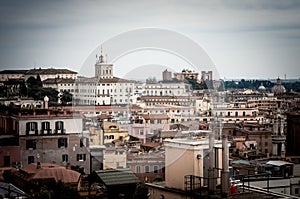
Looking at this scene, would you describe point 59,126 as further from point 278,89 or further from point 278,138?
point 278,89

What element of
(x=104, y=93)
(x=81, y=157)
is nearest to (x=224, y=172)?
(x=104, y=93)

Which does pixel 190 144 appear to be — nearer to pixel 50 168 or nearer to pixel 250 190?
pixel 250 190

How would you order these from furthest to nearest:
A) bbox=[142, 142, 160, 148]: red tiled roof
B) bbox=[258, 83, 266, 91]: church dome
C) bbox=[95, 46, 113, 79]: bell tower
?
1. bbox=[258, 83, 266, 91]: church dome
2. bbox=[142, 142, 160, 148]: red tiled roof
3. bbox=[95, 46, 113, 79]: bell tower

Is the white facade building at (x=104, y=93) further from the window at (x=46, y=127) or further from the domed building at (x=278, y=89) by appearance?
the domed building at (x=278, y=89)

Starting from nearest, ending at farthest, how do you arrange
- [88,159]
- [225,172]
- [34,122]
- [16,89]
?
[225,172]
[88,159]
[34,122]
[16,89]

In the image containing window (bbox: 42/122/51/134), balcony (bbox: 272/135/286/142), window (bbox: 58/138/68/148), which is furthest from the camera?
balcony (bbox: 272/135/286/142)

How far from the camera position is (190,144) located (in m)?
2.80

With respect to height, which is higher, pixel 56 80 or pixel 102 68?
pixel 56 80

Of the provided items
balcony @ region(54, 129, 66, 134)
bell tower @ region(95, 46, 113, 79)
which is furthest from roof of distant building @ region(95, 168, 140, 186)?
balcony @ region(54, 129, 66, 134)

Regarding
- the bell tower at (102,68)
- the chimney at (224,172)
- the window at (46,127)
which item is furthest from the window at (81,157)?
the chimney at (224,172)

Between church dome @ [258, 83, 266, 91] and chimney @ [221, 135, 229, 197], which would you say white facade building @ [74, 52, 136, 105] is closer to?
chimney @ [221, 135, 229, 197]

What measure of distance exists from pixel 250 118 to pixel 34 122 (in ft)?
34.6

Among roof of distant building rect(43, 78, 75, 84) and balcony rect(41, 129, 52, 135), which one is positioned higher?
roof of distant building rect(43, 78, 75, 84)

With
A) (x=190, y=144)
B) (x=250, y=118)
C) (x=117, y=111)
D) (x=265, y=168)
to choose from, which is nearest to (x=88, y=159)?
(x=117, y=111)
